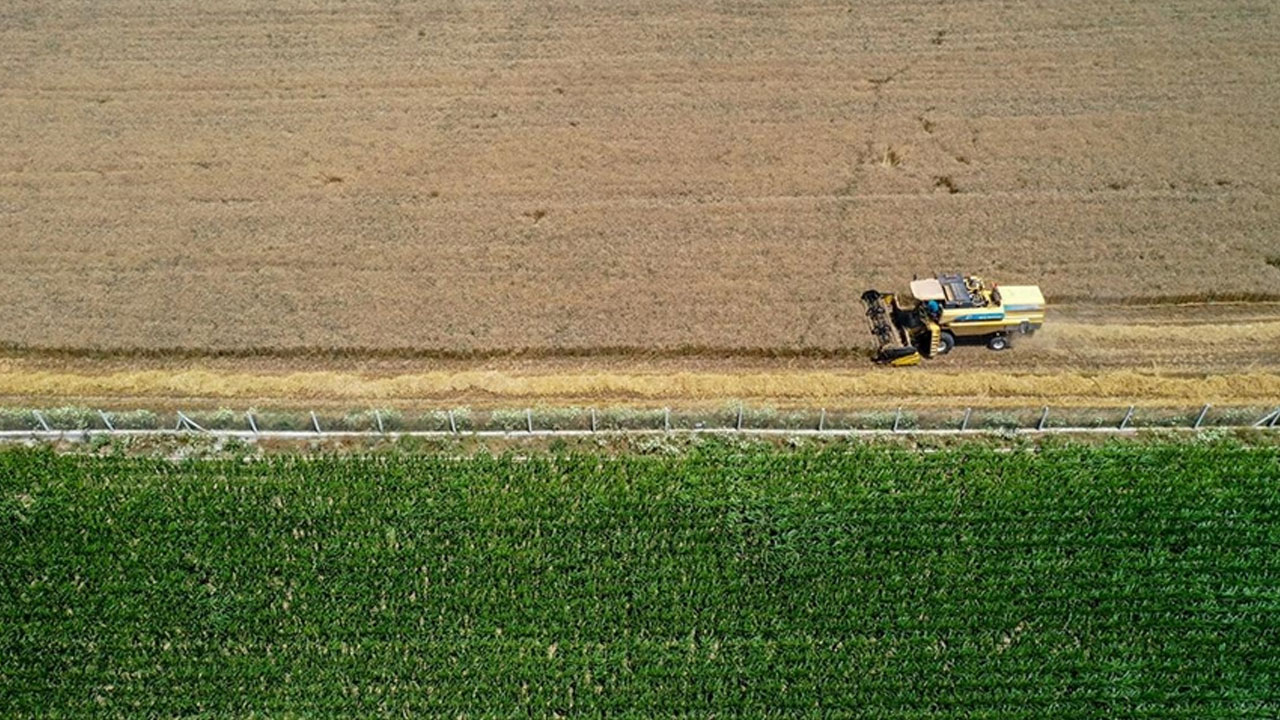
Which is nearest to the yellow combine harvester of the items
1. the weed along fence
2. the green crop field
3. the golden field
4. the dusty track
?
the dusty track

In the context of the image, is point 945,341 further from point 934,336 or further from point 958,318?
point 958,318

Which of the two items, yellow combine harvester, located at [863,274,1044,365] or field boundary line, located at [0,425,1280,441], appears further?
yellow combine harvester, located at [863,274,1044,365]

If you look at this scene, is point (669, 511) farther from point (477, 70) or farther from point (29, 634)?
point (477, 70)

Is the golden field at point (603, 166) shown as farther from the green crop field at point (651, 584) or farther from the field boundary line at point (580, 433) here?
the green crop field at point (651, 584)

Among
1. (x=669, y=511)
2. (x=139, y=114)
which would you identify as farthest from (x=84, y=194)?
(x=669, y=511)

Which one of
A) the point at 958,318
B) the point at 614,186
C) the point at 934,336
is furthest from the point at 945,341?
the point at 614,186

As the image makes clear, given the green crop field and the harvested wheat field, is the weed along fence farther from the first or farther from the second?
the harvested wheat field
